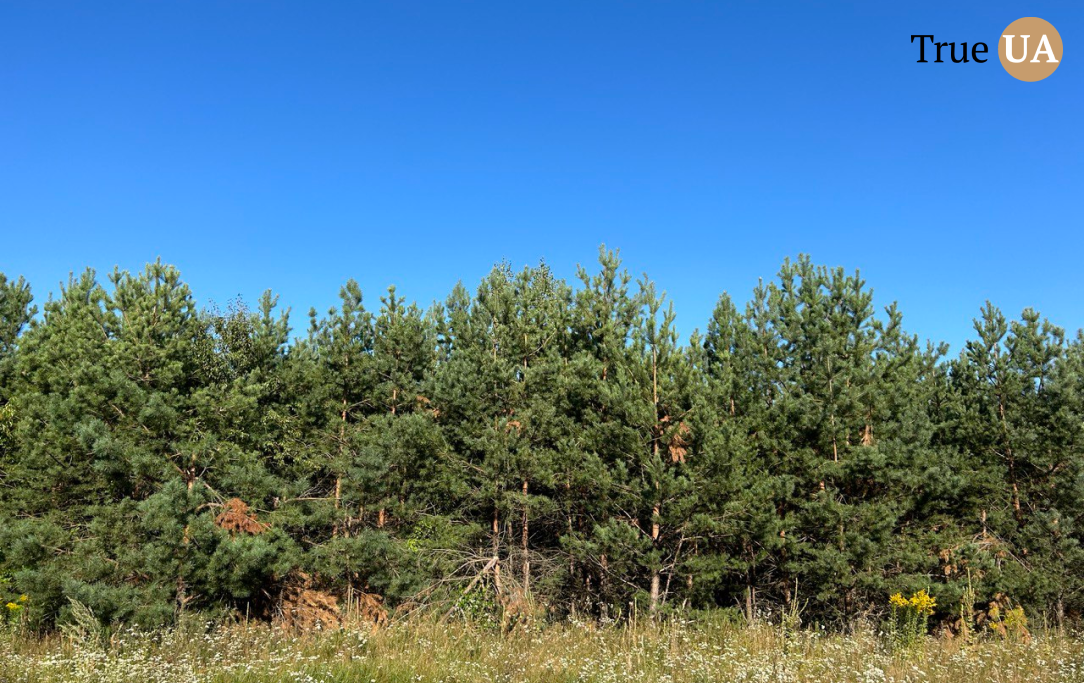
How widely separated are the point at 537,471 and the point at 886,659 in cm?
799

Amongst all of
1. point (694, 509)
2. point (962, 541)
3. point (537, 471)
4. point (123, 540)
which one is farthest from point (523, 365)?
point (962, 541)

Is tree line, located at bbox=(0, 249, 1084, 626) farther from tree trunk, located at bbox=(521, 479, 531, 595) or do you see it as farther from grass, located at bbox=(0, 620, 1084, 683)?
grass, located at bbox=(0, 620, 1084, 683)

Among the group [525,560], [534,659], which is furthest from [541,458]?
[534,659]

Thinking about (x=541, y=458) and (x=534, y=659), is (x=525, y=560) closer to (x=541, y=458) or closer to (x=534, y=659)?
(x=541, y=458)

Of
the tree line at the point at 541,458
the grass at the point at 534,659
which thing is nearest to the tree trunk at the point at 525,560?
the tree line at the point at 541,458

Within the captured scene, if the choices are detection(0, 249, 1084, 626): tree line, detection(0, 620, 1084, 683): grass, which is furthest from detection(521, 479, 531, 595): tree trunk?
detection(0, 620, 1084, 683): grass

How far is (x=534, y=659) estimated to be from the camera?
21.9 feet

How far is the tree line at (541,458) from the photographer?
42.0ft

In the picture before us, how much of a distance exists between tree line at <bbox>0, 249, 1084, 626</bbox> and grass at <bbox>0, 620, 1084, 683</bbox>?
4.79 metres

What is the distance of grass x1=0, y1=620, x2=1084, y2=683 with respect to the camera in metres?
5.94

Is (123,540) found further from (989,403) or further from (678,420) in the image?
(989,403)

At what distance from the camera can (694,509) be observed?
1285 cm

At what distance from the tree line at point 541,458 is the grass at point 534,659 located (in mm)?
4793

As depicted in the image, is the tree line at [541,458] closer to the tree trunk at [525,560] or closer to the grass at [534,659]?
the tree trunk at [525,560]
